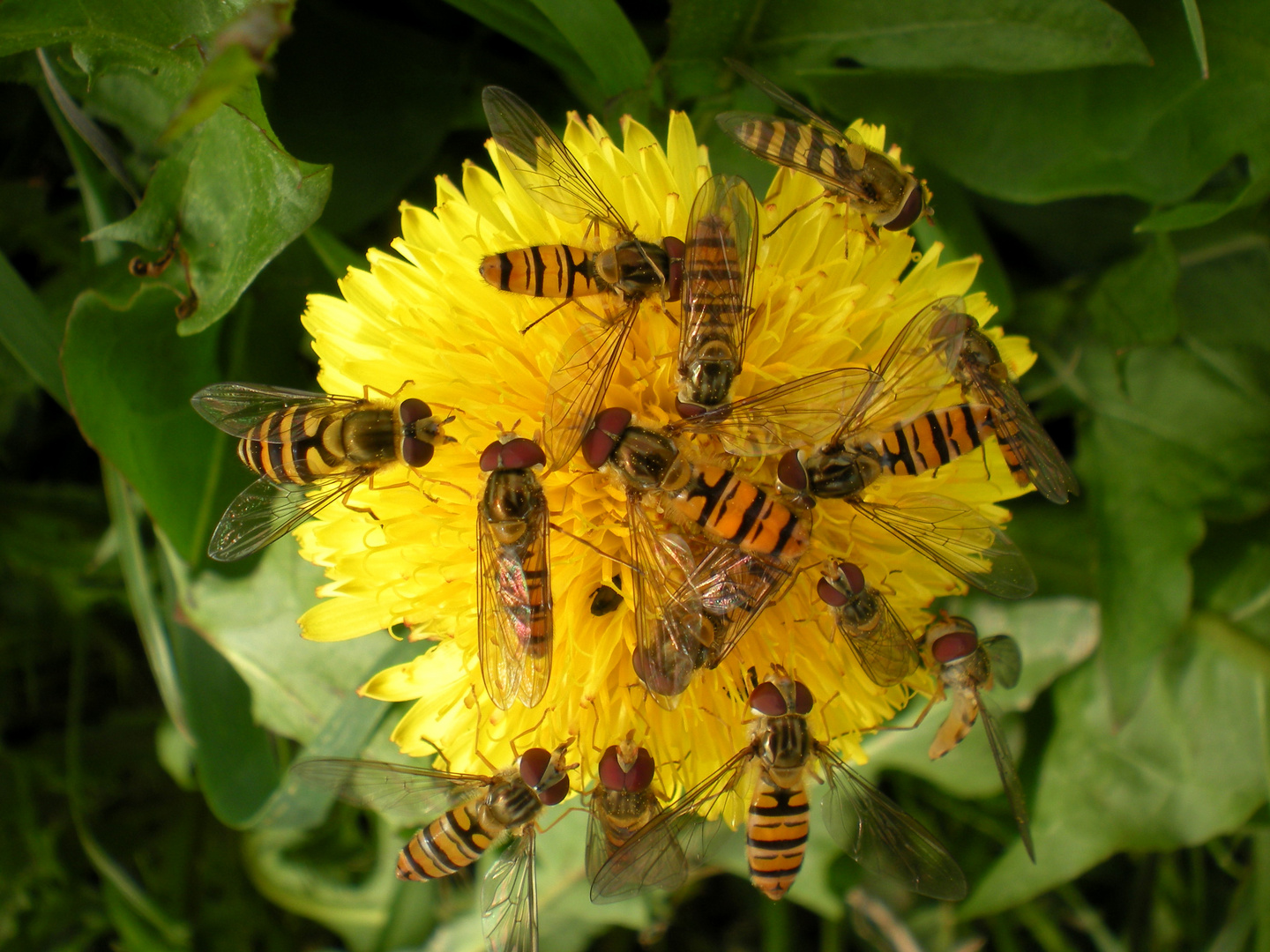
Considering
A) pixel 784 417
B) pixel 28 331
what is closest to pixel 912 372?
pixel 784 417

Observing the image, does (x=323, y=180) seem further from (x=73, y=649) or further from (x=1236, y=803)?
(x=1236, y=803)

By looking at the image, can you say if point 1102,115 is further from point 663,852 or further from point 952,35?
point 663,852

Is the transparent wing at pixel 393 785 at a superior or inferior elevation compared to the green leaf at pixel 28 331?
inferior

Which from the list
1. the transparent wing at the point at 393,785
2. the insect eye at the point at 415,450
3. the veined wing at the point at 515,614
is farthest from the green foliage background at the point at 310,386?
the veined wing at the point at 515,614

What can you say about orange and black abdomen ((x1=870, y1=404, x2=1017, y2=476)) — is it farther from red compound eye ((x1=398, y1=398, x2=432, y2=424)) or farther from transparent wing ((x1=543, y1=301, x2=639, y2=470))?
red compound eye ((x1=398, y1=398, x2=432, y2=424))

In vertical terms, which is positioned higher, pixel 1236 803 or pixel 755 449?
pixel 755 449

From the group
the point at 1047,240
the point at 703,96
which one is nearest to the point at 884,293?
the point at 703,96

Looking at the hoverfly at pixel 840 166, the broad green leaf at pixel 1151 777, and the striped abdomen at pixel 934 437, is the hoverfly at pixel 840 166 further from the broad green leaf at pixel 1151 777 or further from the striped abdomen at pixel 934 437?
the broad green leaf at pixel 1151 777
